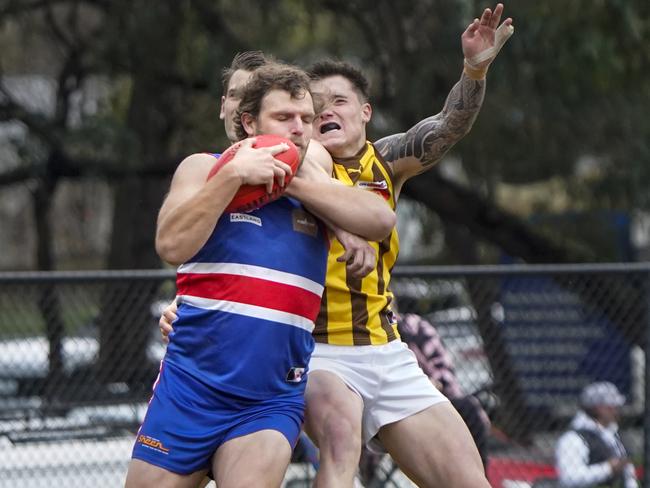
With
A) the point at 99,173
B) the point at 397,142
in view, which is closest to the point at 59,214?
the point at 99,173

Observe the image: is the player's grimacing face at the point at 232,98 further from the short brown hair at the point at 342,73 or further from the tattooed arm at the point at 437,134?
the tattooed arm at the point at 437,134

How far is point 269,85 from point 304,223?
51 cm

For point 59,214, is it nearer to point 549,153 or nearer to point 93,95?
point 93,95

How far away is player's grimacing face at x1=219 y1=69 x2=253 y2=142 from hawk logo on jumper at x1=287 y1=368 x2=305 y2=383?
928 mm

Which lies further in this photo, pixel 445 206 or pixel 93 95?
pixel 93 95

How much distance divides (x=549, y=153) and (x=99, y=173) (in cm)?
496

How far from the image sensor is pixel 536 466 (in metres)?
7.82

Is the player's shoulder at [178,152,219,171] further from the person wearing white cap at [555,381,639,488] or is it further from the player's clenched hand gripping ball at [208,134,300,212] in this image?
the person wearing white cap at [555,381,639,488]

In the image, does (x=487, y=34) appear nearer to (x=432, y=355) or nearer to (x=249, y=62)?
(x=249, y=62)

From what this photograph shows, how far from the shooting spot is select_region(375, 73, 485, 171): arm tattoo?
5238 millimetres

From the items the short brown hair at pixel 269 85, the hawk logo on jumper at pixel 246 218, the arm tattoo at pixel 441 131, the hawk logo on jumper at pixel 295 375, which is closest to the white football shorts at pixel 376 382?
the hawk logo on jumper at pixel 295 375

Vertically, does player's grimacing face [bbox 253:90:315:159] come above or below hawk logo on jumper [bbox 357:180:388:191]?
above

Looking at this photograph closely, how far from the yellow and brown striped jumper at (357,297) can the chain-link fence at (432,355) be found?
1759 millimetres

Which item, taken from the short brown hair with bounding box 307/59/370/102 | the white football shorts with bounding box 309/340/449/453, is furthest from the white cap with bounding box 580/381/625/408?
the short brown hair with bounding box 307/59/370/102
